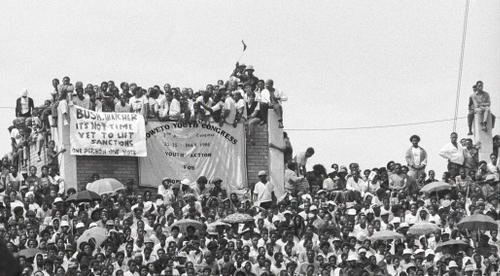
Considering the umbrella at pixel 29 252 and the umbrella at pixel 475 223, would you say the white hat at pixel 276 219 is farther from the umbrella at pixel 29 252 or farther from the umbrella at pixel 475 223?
the umbrella at pixel 29 252

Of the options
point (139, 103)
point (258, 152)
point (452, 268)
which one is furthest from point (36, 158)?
point (452, 268)

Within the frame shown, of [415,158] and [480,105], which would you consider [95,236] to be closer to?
[415,158]

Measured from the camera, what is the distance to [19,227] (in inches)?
884

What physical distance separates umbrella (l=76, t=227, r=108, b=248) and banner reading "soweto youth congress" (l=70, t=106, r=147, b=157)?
614cm

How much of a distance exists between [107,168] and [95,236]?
7125mm

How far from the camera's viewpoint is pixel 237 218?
78.5 ft

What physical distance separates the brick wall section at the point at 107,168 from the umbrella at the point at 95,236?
596cm

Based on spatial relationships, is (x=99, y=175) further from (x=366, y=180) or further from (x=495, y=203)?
(x=495, y=203)

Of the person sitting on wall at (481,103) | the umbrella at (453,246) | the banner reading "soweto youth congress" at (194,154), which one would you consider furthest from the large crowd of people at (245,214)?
the person sitting on wall at (481,103)

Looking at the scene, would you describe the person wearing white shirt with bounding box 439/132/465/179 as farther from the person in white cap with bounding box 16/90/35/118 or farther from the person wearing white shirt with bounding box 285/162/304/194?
the person in white cap with bounding box 16/90/35/118

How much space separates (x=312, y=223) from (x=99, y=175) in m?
6.31

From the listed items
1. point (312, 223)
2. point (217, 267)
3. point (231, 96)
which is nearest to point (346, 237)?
point (312, 223)

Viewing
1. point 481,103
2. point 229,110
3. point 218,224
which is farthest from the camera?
point 481,103

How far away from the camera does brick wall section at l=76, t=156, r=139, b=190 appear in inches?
1123
